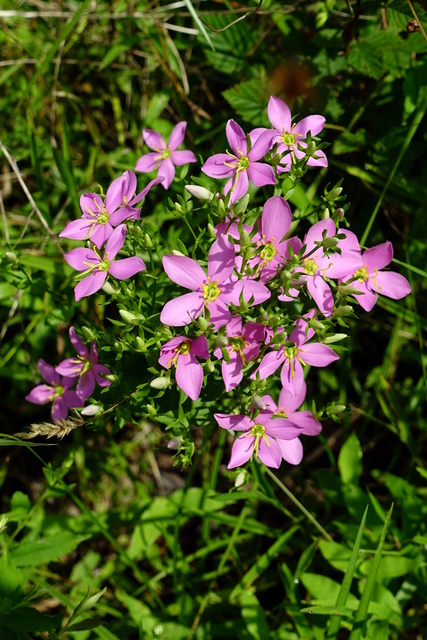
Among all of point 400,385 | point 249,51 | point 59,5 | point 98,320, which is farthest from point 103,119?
point 400,385

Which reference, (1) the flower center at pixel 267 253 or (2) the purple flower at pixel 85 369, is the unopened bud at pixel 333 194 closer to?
(1) the flower center at pixel 267 253

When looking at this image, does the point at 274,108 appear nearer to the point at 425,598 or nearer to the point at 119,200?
the point at 119,200

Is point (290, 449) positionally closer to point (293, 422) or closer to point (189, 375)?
point (293, 422)

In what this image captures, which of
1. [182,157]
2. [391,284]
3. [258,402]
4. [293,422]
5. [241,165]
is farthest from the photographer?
[182,157]

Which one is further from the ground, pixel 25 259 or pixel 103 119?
pixel 103 119

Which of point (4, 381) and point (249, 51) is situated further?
point (4, 381)

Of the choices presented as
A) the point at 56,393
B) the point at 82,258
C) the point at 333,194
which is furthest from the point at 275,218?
the point at 56,393
